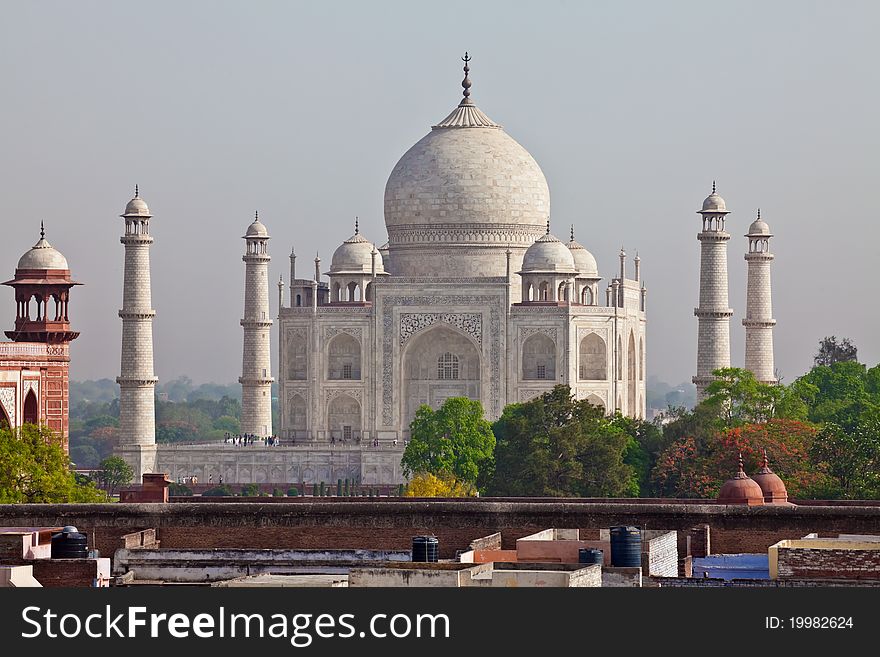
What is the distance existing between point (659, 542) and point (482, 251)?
3834 centimetres

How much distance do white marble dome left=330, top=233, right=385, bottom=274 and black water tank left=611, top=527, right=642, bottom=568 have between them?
39029 mm

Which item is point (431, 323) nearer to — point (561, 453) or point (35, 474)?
point (561, 453)

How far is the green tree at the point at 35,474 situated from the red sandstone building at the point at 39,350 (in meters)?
4.37

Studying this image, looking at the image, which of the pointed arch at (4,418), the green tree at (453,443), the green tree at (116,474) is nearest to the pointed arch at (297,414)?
the green tree at (116,474)

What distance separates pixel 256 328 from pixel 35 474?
25.5m

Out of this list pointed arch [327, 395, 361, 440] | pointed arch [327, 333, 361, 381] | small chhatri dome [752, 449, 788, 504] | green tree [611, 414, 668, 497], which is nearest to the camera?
small chhatri dome [752, 449, 788, 504]

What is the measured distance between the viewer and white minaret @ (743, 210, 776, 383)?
59344 mm

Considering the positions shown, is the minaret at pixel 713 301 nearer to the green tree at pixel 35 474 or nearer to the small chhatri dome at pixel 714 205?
the small chhatri dome at pixel 714 205

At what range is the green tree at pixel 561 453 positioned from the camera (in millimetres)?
46688

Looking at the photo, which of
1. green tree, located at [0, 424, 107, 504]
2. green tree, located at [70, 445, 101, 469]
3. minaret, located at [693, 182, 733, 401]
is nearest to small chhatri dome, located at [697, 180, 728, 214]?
minaret, located at [693, 182, 733, 401]

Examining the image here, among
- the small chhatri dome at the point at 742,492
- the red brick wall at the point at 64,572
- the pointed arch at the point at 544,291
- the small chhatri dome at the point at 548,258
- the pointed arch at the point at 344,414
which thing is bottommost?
the red brick wall at the point at 64,572

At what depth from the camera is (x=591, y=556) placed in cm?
2134

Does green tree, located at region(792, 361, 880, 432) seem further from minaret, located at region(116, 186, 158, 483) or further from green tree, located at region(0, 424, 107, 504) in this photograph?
green tree, located at region(0, 424, 107, 504)

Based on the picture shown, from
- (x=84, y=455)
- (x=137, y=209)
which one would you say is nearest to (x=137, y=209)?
→ (x=137, y=209)
